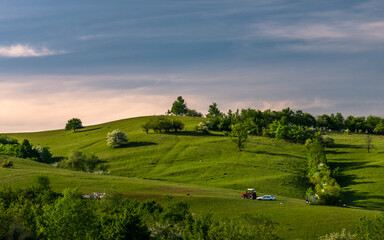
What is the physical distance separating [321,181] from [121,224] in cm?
7451

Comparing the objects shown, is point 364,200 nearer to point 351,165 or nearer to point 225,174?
point 225,174

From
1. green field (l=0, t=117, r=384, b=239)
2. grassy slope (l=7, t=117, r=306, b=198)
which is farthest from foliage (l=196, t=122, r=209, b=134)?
grassy slope (l=7, t=117, r=306, b=198)

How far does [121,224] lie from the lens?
43969 mm

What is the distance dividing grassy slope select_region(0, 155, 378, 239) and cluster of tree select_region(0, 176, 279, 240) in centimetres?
565

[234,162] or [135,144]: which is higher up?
[135,144]

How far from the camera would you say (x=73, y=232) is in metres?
47.3

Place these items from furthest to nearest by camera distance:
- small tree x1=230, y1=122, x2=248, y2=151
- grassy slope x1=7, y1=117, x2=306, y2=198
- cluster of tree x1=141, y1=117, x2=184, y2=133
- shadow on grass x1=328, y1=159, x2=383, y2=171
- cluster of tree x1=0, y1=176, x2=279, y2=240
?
1. cluster of tree x1=141, y1=117, x2=184, y2=133
2. small tree x1=230, y1=122, x2=248, y2=151
3. shadow on grass x1=328, y1=159, x2=383, y2=171
4. grassy slope x1=7, y1=117, x2=306, y2=198
5. cluster of tree x1=0, y1=176, x2=279, y2=240

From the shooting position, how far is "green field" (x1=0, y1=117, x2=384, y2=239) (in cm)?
6606

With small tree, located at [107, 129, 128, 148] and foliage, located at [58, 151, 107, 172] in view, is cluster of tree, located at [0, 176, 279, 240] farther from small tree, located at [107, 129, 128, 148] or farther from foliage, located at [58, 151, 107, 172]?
small tree, located at [107, 129, 128, 148]

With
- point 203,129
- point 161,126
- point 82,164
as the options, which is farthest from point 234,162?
point 161,126

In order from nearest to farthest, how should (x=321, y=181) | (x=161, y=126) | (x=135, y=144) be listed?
(x=321, y=181) → (x=135, y=144) → (x=161, y=126)

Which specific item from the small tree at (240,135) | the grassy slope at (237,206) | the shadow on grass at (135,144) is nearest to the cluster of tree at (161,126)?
the shadow on grass at (135,144)

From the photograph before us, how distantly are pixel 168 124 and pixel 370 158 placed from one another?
276ft

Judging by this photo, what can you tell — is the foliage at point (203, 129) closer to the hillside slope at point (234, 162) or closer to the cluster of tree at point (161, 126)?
the hillside slope at point (234, 162)
